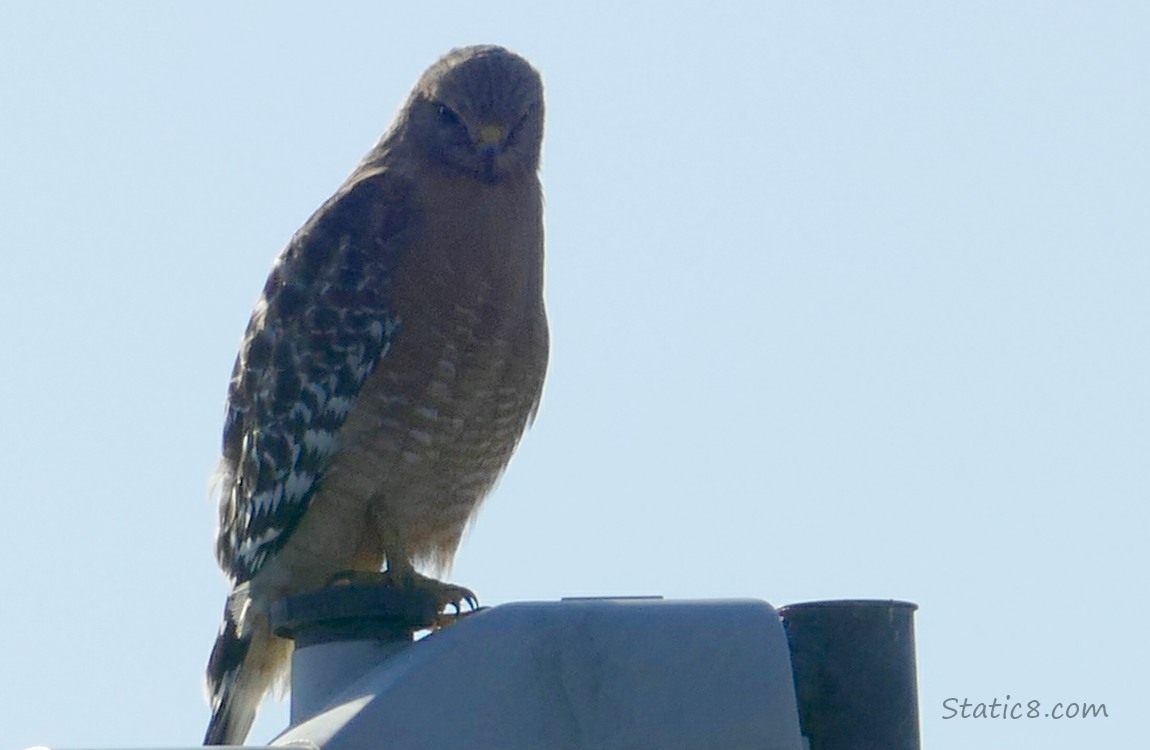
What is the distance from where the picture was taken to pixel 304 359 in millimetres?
6555

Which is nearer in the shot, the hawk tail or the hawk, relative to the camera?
the hawk

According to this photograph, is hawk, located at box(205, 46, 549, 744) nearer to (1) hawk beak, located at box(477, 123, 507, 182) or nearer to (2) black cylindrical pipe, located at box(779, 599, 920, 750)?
(1) hawk beak, located at box(477, 123, 507, 182)

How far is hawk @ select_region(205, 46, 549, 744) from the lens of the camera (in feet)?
20.8

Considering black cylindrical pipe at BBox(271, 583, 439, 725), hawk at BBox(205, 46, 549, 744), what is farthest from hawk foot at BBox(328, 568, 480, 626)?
black cylindrical pipe at BBox(271, 583, 439, 725)

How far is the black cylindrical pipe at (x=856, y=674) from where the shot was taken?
382 cm

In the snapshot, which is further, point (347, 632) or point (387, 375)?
point (387, 375)

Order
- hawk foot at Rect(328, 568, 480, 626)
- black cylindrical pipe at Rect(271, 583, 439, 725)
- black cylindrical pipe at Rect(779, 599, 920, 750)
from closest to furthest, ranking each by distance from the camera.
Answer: black cylindrical pipe at Rect(779, 599, 920, 750), black cylindrical pipe at Rect(271, 583, 439, 725), hawk foot at Rect(328, 568, 480, 626)

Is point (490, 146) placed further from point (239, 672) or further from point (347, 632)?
point (347, 632)

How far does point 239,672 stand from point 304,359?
1183 millimetres

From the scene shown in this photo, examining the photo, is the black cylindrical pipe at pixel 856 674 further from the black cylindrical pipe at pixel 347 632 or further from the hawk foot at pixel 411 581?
the hawk foot at pixel 411 581

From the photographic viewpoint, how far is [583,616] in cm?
347

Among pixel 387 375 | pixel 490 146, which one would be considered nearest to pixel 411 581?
pixel 387 375

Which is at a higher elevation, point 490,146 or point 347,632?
point 490,146

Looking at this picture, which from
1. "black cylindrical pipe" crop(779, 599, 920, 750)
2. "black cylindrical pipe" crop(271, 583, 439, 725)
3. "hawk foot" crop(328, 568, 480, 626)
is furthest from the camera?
"hawk foot" crop(328, 568, 480, 626)
